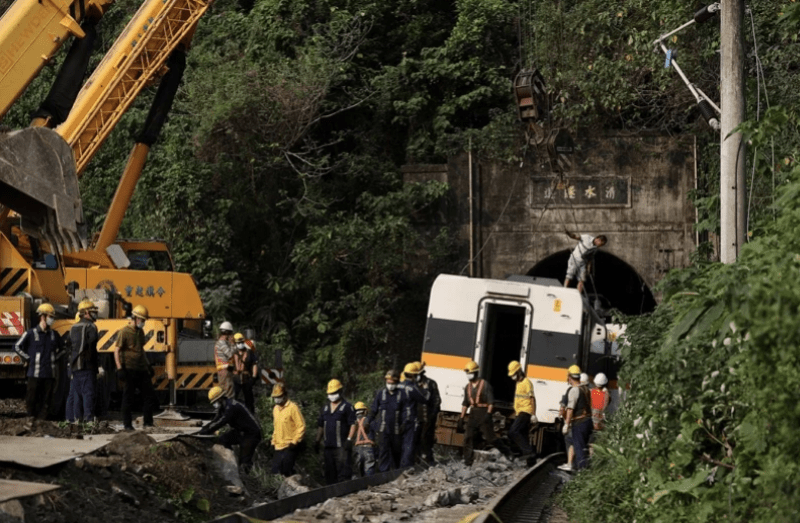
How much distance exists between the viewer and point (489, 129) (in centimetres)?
3159

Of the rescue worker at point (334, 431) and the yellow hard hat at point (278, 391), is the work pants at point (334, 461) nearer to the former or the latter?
the rescue worker at point (334, 431)

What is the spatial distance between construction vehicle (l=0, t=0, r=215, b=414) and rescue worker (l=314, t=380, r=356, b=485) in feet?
10.4

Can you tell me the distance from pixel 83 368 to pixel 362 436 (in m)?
5.10

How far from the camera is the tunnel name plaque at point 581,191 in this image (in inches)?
1209

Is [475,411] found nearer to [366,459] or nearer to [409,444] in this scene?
[409,444]

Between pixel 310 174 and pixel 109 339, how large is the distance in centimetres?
1309

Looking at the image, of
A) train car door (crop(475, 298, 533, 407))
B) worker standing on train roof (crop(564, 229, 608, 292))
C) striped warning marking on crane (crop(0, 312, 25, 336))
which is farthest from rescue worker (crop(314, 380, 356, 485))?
worker standing on train roof (crop(564, 229, 608, 292))

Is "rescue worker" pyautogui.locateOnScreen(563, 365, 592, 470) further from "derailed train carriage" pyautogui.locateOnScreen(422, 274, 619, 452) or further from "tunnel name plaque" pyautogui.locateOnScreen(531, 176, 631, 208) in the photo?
"tunnel name plaque" pyautogui.locateOnScreen(531, 176, 631, 208)

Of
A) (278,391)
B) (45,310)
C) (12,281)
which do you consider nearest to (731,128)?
(278,391)

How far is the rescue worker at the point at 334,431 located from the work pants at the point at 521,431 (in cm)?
289

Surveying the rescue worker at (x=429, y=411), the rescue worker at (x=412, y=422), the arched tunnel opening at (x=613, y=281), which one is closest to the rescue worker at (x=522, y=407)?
the rescue worker at (x=429, y=411)

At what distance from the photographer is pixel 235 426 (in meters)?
18.1

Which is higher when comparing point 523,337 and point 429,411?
point 523,337

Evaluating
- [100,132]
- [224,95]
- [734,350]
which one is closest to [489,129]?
[224,95]
